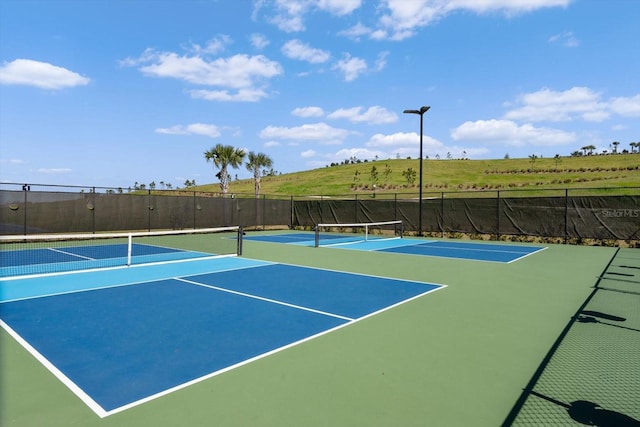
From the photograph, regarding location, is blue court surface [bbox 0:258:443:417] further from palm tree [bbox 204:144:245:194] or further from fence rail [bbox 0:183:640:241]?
palm tree [bbox 204:144:245:194]

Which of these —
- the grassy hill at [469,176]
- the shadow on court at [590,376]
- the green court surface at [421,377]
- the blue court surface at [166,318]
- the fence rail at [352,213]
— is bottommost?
the shadow on court at [590,376]

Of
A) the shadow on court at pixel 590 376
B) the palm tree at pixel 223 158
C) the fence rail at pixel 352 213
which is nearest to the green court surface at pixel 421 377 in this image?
the shadow on court at pixel 590 376

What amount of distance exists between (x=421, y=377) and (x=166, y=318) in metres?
3.58

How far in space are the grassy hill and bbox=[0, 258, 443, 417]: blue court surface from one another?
42549 millimetres

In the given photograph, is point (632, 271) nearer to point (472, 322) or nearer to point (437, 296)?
Answer: point (437, 296)

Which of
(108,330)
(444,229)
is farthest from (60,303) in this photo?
(444,229)

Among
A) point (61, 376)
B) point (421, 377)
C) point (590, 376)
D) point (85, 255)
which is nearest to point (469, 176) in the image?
point (85, 255)

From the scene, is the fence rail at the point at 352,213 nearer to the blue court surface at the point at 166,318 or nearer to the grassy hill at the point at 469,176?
the blue court surface at the point at 166,318

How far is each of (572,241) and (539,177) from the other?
51139mm

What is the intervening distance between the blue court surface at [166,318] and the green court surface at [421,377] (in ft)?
0.73

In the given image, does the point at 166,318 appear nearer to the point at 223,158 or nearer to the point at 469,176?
the point at 223,158

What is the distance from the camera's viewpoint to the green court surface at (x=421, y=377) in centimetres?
307

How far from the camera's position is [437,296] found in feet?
23.5

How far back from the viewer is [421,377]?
3.78m
